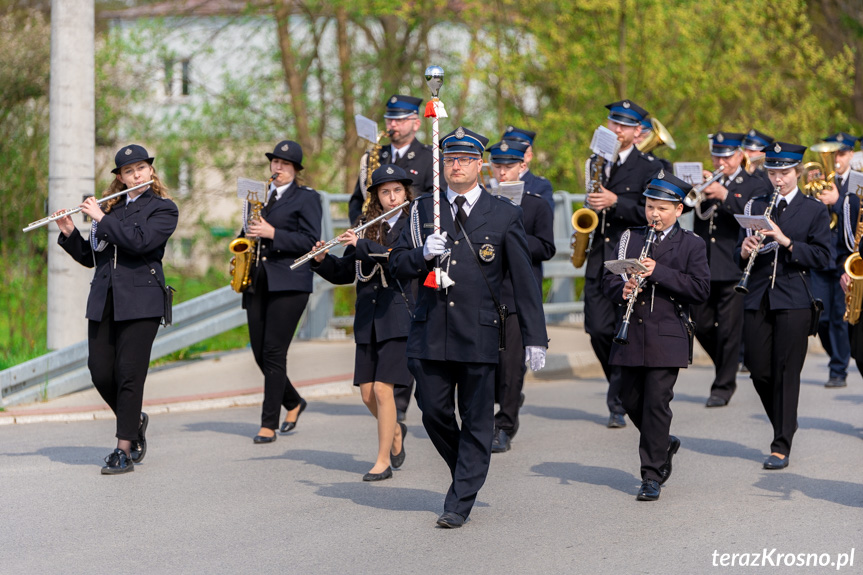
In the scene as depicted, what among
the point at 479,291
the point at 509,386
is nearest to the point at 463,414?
the point at 479,291

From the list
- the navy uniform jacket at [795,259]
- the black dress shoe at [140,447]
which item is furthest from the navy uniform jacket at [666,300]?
the black dress shoe at [140,447]

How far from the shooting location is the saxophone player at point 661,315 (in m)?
7.52

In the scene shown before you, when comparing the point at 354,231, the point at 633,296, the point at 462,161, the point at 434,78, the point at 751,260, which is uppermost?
the point at 434,78

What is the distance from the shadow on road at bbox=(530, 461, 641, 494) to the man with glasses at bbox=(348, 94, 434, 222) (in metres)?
2.74

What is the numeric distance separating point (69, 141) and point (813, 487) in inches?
284

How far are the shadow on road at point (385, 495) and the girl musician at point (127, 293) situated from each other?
130 cm

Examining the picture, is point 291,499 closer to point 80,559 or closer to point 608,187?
point 80,559

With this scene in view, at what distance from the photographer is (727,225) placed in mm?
11805

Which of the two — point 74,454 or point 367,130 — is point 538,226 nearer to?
point 367,130

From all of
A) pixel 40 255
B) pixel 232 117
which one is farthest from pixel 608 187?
pixel 232 117

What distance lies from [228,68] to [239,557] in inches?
686

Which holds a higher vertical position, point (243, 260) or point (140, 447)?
point (243, 260)

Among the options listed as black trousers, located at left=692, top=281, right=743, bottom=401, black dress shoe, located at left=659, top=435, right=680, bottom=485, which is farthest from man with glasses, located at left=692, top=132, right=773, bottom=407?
black dress shoe, located at left=659, top=435, right=680, bottom=485

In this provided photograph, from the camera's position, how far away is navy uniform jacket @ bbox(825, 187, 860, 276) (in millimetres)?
9812
